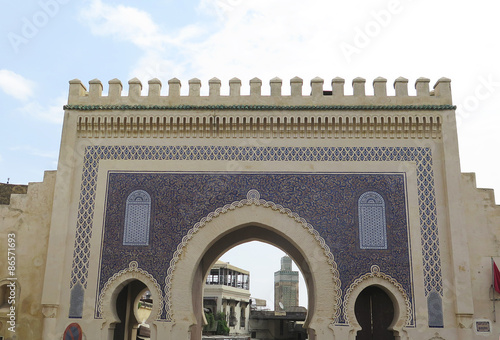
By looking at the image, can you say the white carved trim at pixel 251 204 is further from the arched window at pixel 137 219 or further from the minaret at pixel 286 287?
the minaret at pixel 286 287

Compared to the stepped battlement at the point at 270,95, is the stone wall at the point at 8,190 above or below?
below

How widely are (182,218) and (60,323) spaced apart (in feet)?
7.68

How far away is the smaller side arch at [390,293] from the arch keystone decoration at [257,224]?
0.17 meters

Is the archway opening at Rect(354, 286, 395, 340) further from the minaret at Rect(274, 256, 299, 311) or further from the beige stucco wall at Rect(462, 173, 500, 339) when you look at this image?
the minaret at Rect(274, 256, 299, 311)

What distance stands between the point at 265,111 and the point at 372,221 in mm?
2408

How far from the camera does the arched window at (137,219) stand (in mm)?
7539

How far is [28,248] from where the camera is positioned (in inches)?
304

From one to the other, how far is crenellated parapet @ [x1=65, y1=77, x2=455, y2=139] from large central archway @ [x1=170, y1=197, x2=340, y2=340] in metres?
1.29

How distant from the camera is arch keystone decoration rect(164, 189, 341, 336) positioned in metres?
7.23

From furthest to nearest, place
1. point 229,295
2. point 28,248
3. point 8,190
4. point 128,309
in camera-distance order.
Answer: point 229,295 < point 8,190 < point 128,309 < point 28,248

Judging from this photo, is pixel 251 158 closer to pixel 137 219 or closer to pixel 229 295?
pixel 137 219

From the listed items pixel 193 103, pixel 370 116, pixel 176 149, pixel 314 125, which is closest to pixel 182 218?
pixel 176 149

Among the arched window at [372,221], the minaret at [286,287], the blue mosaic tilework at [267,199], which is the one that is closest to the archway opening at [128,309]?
the blue mosaic tilework at [267,199]

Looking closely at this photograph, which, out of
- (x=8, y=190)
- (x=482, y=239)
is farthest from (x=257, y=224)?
(x=8, y=190)
